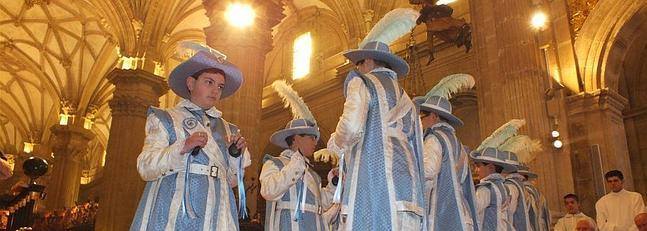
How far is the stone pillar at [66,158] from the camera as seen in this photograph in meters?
24.3

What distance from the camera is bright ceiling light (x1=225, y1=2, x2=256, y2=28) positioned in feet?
34.6

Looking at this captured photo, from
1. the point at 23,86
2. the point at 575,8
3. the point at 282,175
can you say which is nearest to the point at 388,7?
the point at 575,8

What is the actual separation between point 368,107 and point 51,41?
2369 cm

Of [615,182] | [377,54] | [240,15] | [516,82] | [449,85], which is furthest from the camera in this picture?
[240,15]

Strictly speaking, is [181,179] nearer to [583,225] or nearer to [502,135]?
[502,135]

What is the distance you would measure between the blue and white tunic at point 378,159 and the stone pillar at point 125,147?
46.5 feet

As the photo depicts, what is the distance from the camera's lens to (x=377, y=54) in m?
3.96

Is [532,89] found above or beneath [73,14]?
beneath

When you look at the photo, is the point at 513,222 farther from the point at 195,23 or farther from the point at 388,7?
the point at 195,23

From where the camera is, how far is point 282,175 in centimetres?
477

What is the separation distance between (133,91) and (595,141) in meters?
13.1

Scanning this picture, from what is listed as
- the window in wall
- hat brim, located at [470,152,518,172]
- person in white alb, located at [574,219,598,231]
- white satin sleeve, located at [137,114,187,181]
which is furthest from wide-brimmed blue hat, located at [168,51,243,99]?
the window in wall

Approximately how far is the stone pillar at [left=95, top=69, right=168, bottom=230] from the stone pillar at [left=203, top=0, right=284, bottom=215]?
745 centimetres

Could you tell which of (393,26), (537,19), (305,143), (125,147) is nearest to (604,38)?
(537,19)
